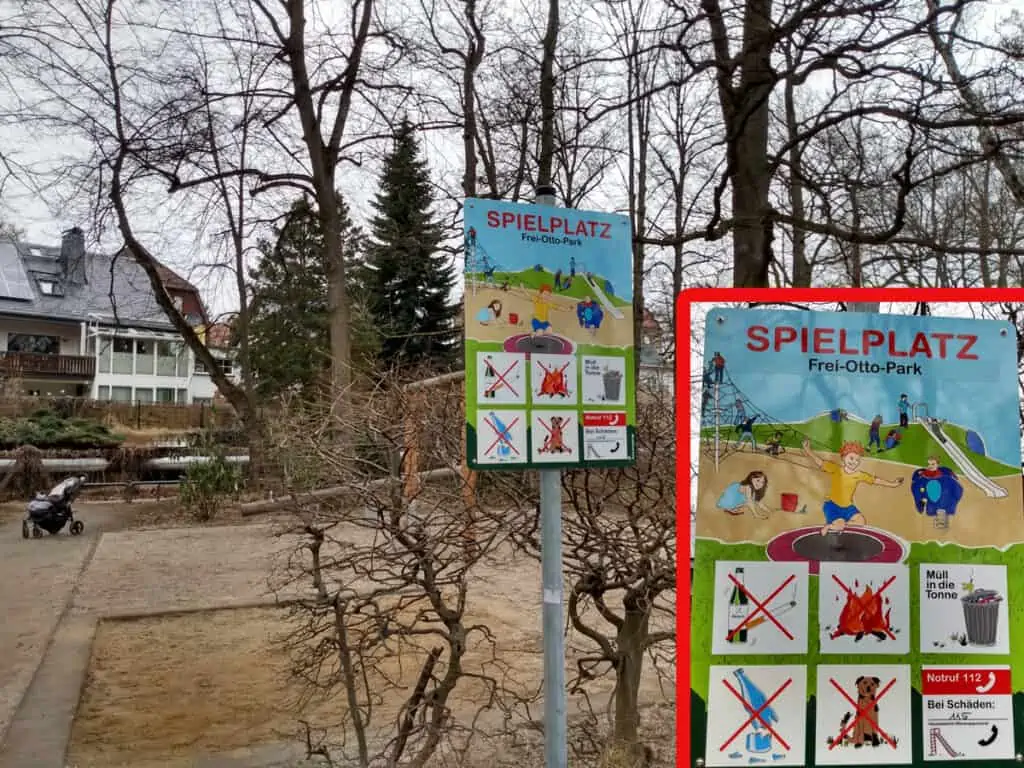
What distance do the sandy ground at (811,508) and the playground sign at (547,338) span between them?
71 cm

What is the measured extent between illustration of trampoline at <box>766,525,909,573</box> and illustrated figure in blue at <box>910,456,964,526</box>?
99 mm

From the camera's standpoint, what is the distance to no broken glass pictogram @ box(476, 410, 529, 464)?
238 cm

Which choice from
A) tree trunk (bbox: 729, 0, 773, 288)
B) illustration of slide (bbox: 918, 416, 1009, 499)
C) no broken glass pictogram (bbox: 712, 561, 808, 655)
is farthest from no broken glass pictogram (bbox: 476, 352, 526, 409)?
tree trunk (bbox: 729, 0, 773, 288)

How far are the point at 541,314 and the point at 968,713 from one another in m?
1.42

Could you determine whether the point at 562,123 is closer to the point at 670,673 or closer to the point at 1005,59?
the point at 1005,59

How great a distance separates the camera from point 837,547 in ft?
5.96

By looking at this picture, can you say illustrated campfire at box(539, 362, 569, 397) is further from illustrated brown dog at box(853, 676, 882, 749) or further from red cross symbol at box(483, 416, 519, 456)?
illustrated brown dog at box(853, 676, 882, 749)

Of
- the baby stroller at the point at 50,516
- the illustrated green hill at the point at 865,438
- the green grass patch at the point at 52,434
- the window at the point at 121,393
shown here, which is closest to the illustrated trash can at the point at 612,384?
the illustrated green hill at the point at 865,438

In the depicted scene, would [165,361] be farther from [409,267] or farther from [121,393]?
[409,267]

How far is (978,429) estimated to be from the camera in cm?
186

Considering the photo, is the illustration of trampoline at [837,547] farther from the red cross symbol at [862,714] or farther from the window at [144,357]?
the window at [144,357]

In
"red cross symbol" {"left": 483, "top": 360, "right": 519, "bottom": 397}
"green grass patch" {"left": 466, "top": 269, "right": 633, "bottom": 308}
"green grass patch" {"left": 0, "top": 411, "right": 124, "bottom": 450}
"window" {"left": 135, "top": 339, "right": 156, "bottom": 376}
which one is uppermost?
"window" {"left": 135, "top": 339, "right": 156, "bottom": 376}

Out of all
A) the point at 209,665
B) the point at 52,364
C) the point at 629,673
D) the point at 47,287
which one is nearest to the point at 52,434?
the point at 52,364

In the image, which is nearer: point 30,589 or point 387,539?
point 387,539
